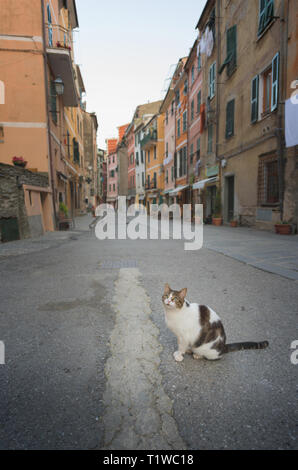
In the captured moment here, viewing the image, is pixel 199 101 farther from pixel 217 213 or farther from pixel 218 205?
pixel 217 213

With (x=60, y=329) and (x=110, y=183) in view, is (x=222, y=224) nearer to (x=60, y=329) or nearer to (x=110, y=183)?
(x=60, y=329)

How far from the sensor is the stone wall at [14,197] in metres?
8.20

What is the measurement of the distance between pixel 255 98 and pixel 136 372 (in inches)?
490

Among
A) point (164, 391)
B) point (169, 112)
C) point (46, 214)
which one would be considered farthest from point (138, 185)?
point (164, 391)

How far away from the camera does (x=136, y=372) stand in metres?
1.92

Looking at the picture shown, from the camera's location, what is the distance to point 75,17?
20.4m

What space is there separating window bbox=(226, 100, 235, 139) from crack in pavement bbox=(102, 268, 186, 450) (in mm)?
13155

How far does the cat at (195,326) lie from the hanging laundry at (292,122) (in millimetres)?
8161

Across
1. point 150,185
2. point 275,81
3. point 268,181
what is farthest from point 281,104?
point 150,185

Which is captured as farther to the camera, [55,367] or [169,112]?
[169,112]

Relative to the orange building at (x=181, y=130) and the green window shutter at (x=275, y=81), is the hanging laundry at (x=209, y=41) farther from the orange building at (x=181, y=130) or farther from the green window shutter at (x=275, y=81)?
the green window shutter at (x=275, y=81)

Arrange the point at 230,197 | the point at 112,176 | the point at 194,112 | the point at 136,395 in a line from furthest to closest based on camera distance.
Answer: the point at 112,176 < the point at 194,112 < the point at 230,197 < the point at 136,395
